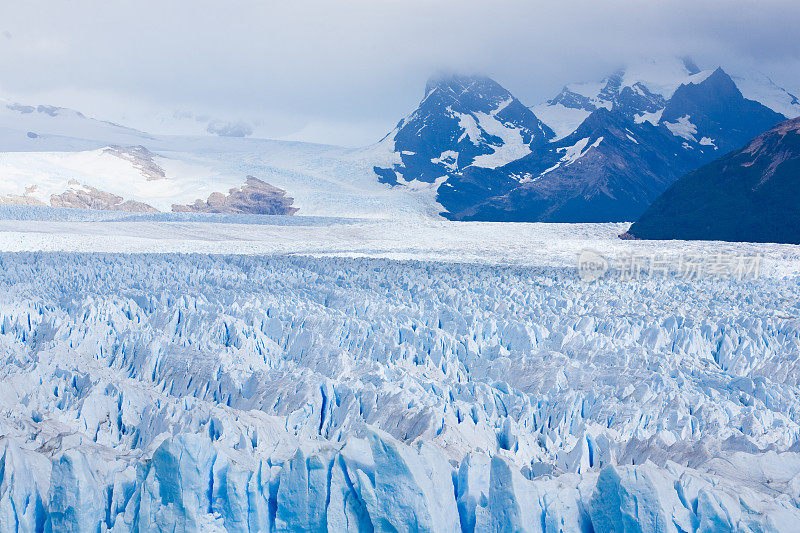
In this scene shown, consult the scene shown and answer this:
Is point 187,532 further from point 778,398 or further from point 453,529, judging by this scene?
point 778,398

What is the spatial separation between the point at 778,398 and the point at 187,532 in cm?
541

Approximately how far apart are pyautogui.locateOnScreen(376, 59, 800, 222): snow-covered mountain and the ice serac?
17.3 meters

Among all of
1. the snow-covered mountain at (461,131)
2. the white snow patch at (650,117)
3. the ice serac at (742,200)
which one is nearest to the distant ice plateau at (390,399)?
the ice serac at (742,200)

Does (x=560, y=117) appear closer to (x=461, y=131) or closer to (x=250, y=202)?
(x=461, y=131)

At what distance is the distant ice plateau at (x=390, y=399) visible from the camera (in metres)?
3.57

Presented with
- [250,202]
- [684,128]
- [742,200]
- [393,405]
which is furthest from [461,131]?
[393,405]

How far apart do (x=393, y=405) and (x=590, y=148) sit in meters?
53.4

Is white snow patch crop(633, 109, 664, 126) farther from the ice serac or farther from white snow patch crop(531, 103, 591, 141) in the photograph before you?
the ice serac

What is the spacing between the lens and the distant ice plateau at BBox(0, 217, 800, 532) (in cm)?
357

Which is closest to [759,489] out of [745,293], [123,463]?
A: [123,463]

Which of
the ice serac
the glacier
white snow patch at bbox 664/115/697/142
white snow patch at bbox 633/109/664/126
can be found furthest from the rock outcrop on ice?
white snow patch at bbox 633/109/664/126

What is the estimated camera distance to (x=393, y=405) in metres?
5.64

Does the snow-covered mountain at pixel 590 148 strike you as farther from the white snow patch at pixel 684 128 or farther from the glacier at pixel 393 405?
the glacier at pixel 393 405

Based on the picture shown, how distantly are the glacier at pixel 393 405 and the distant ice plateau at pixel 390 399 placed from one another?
2 centimetres
